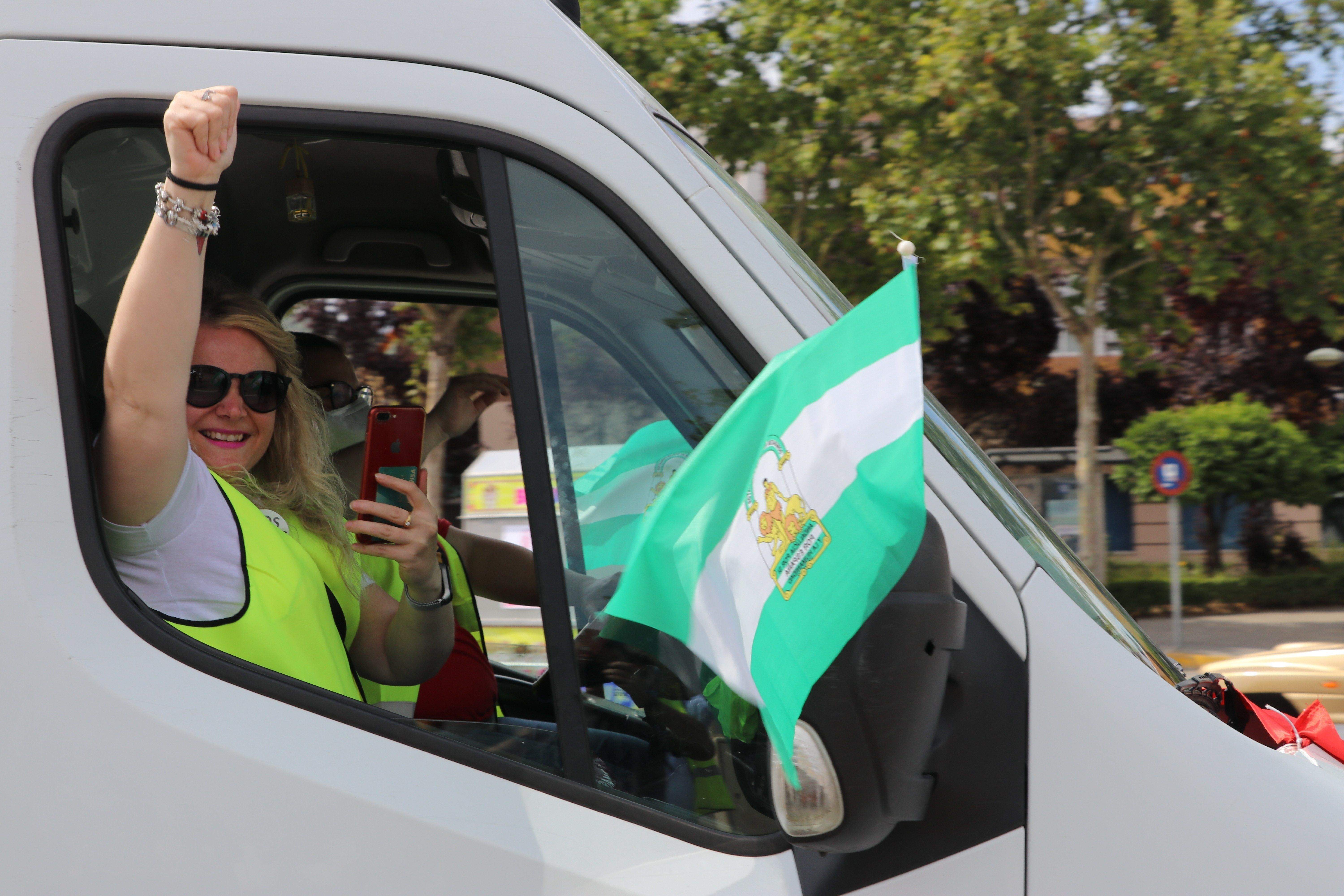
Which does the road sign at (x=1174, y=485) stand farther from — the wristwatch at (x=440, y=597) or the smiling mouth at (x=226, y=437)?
the smiling mouth at (x=226, y=437)

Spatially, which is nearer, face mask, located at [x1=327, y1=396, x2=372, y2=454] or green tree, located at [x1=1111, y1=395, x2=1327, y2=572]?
face mask, located at [x1=327, y1=396, x2=372, y2=454]

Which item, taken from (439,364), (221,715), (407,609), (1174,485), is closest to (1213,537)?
(1174,485)

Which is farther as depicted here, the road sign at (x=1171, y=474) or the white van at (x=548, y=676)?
the road sign at (x=1171, y=474)

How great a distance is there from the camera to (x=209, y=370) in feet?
5.41

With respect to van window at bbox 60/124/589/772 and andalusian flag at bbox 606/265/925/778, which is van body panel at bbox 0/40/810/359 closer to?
van window at bbox 60/124/589/772

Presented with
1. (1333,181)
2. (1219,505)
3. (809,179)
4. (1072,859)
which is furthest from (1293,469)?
(1072,859)

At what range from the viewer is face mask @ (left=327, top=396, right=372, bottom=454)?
262cm

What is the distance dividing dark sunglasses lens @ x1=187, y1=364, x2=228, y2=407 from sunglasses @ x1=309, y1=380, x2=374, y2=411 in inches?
37.3

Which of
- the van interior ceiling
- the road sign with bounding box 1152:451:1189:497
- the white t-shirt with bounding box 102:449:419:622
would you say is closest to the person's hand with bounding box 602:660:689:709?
the white t-shirt with bounding box 102:449:419:622

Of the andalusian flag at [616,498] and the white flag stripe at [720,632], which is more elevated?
the andalusian flag at [616,498]

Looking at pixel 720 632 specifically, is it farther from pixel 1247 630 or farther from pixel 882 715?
pixel 1247 630

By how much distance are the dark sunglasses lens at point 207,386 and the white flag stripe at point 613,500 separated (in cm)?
68

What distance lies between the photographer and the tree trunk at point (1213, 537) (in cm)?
1619

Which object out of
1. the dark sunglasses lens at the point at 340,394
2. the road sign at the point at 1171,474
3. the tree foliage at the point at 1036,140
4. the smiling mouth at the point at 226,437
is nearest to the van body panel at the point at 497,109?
the smiling mouth at the point at 226,437
